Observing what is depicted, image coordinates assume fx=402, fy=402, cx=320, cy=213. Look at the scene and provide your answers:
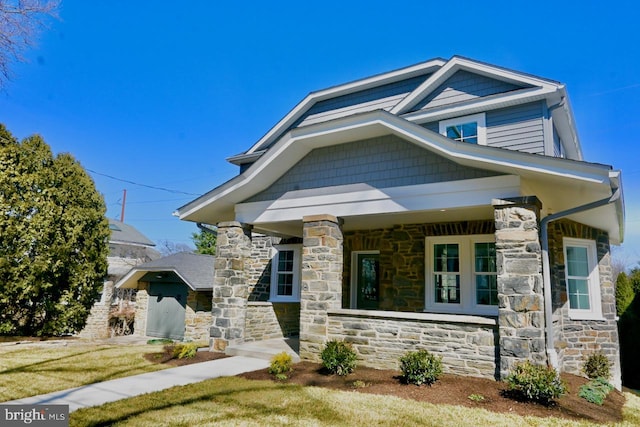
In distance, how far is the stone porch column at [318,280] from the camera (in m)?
7.68

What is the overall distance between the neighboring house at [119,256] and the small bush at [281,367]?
41.7 feet

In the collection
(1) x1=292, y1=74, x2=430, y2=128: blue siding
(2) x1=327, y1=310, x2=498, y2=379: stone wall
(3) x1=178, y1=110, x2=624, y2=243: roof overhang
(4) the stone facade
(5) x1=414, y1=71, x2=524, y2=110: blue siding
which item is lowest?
(4) the stone facade

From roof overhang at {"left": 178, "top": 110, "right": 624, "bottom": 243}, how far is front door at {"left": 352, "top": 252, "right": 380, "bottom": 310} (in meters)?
3.61

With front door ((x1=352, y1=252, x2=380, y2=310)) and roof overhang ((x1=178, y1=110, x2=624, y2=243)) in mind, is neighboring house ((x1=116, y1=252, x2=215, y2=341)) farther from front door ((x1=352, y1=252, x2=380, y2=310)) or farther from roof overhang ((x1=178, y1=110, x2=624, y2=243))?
front door ((x1=352, y1=252, x2=380, y2=310))

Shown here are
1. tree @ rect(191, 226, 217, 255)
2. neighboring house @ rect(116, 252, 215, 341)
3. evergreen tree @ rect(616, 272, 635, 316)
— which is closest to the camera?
evergreen tree @ rect(616, 272, 635, 316)

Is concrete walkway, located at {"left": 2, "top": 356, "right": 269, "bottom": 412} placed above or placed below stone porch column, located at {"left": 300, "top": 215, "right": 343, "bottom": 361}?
below

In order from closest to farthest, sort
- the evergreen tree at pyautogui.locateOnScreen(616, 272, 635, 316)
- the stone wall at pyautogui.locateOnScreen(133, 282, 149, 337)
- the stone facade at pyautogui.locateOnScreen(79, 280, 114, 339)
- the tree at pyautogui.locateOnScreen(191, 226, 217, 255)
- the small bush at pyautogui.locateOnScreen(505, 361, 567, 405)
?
the small bush at pyautogui.locateOnScreen(505, 361, 567, 405) → the evergreen tree at pyautogui.locateOnScreen(616, 272, 635, 316) → the stone wall at pyautogui.locateOnScreen(133, 282, 149, 337) → the stone facade at pyautogui.locateOnScreen(79, 280, 114, 339) → the tree at pyautogui.locateOnScreen(191, 226, 217, 255)

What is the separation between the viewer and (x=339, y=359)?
668 cm

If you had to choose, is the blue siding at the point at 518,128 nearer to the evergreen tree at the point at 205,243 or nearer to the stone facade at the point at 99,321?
the stone facade at the point at 99,321

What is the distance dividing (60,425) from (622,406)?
7.79 m

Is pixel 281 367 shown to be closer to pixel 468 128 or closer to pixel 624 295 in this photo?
pixel 468 128

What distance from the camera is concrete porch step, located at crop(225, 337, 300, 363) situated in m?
8.16

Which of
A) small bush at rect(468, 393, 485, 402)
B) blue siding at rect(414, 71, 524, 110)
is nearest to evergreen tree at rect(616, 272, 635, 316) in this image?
blue siding at rect(414, 71, 524, 110)

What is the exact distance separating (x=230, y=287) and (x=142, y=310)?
8.15m
